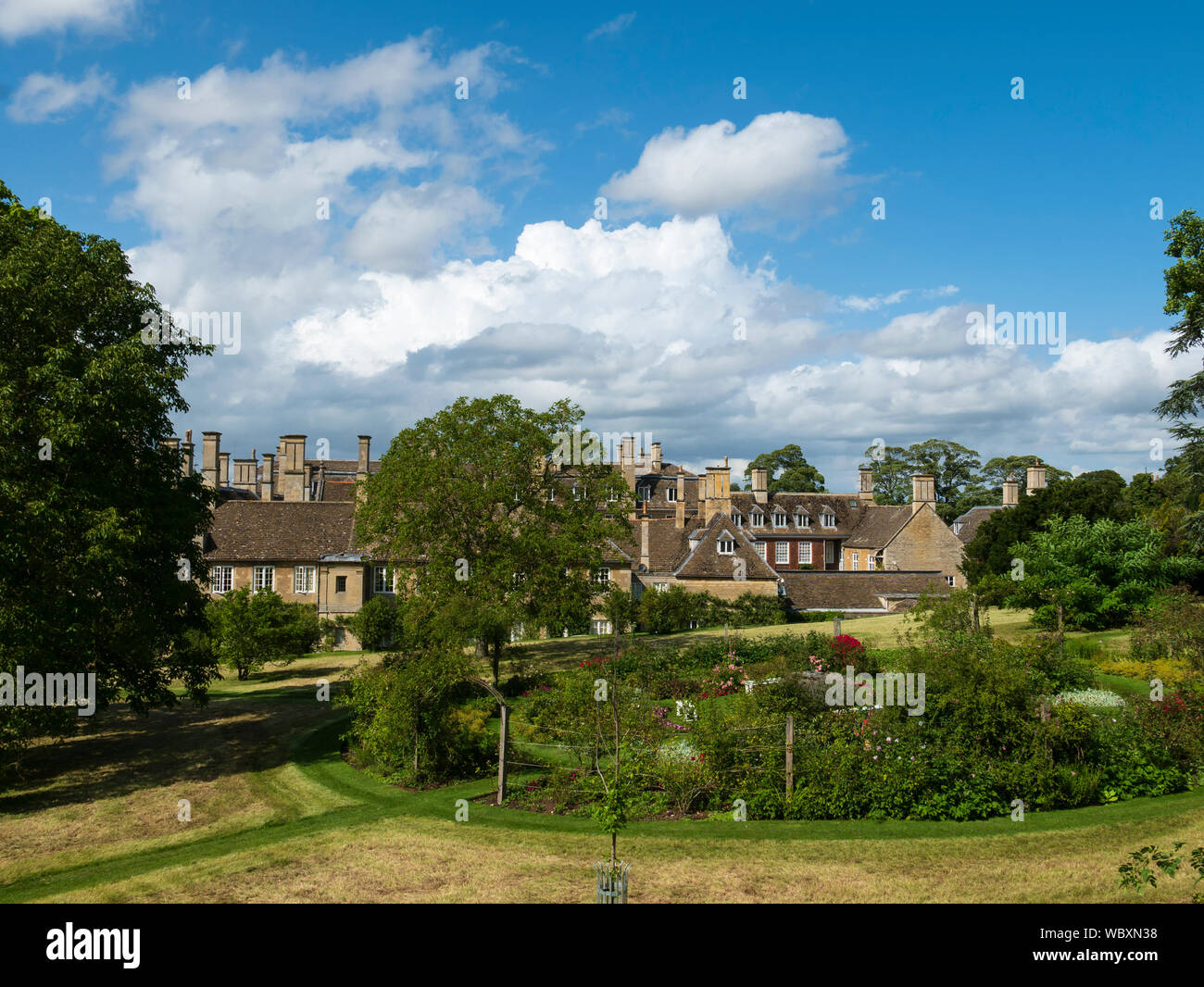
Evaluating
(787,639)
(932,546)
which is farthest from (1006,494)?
(787,639)

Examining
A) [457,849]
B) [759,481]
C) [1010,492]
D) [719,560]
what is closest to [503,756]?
[457,849]

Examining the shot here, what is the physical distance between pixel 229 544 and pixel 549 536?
2437 centimetres

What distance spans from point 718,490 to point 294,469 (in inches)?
1301

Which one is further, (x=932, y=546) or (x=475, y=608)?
(x=932, y=546)

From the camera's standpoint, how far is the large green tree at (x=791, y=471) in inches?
4476

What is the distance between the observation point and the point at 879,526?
72000 mm

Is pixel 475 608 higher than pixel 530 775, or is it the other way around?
pixel 475 608

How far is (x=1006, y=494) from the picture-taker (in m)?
70.3

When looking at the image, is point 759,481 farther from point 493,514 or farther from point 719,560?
point 493,514

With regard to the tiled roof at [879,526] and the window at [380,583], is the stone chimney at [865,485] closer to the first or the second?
the tiled roof at [879,526]

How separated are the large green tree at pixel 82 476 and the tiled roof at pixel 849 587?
138 ft
